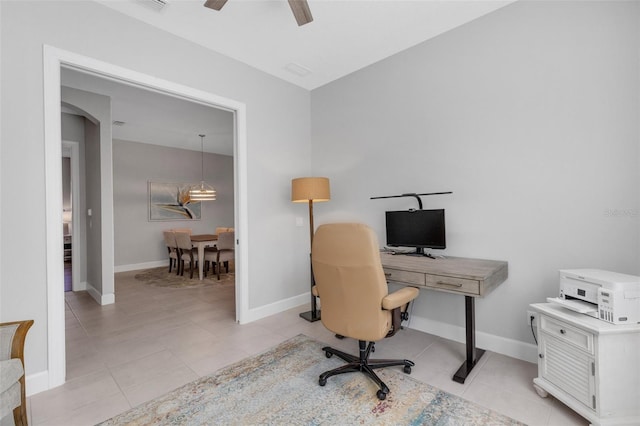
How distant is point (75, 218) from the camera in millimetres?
4816

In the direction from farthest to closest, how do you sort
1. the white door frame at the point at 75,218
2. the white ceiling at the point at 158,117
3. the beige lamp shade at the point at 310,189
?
the white door frame at the point at 75,218
the white ceiling at the point at 158,117
the beige lamp shade at the point at 310,189

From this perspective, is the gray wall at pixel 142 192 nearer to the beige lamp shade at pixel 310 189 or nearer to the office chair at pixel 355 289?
the beige lamp shade at pixel 310 189

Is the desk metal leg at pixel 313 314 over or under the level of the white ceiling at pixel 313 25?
under

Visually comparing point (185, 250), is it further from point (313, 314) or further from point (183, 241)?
point (313, 314)

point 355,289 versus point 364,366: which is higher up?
point 355,289

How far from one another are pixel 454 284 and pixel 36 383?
2.95 m

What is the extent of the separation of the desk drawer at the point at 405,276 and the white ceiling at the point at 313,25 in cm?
218

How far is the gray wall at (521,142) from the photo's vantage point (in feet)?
6.48

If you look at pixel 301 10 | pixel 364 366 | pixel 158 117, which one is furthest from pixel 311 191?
pixel 158 117

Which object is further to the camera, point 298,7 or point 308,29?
point 308,29

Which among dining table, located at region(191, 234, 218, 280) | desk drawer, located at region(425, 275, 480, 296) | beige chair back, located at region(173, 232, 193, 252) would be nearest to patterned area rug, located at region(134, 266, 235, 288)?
dining table, located at region(191, 234, 218, 280)

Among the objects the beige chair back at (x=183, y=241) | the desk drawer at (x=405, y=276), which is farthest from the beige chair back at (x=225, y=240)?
the desk drawer at (x=405, y=276)

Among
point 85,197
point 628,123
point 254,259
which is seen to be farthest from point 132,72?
point 628,123

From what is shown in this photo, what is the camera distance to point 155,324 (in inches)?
126
